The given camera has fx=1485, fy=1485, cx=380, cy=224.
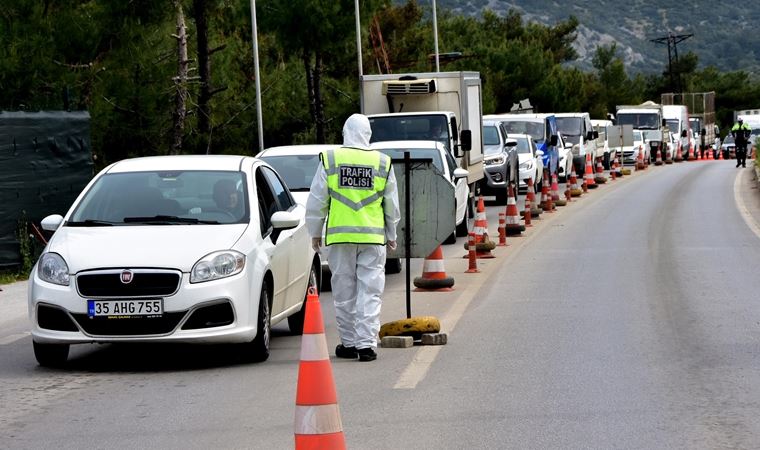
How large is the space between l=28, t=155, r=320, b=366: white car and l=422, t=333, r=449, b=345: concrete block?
1.16 m

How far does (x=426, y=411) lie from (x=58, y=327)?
123 inches

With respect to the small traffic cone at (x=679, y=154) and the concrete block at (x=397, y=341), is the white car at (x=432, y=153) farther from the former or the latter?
the small traffic cone at (x=679, y=154)

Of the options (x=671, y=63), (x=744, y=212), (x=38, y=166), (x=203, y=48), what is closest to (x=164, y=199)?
(x=38, y=166)

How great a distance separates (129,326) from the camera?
10.3m

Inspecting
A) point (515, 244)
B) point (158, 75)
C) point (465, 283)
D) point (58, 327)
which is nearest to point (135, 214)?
point (58, 327)

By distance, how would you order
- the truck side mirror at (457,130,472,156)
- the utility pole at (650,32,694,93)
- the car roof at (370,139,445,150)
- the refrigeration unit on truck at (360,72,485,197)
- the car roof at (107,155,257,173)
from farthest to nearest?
the utility pole at (650,32,694,93), the refrigeration unit on truck at (360,72,485,197), the truck side mirror at (457,130,472,156), the car roof at (370,139,445,150), the car roof at (107,155,257,173)

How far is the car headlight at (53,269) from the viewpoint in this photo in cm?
1040

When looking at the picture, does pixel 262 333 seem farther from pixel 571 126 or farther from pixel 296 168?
pixel 571 126

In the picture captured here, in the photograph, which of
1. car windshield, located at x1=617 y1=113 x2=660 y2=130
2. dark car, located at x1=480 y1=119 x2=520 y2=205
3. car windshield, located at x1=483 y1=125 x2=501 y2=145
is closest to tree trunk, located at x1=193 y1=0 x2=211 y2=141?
dark car, located at x1=480 y1=119 x2=520 y2=205

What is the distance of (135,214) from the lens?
11281 millimetres

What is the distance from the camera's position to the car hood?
10320mm

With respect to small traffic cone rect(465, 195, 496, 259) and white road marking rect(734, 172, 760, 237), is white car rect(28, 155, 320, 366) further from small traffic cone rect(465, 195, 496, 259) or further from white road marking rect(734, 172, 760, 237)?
white road marking rect(734, 172, 760, 237)

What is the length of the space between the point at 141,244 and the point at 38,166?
966 cm

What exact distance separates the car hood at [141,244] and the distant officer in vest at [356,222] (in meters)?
Answer: 0.72
